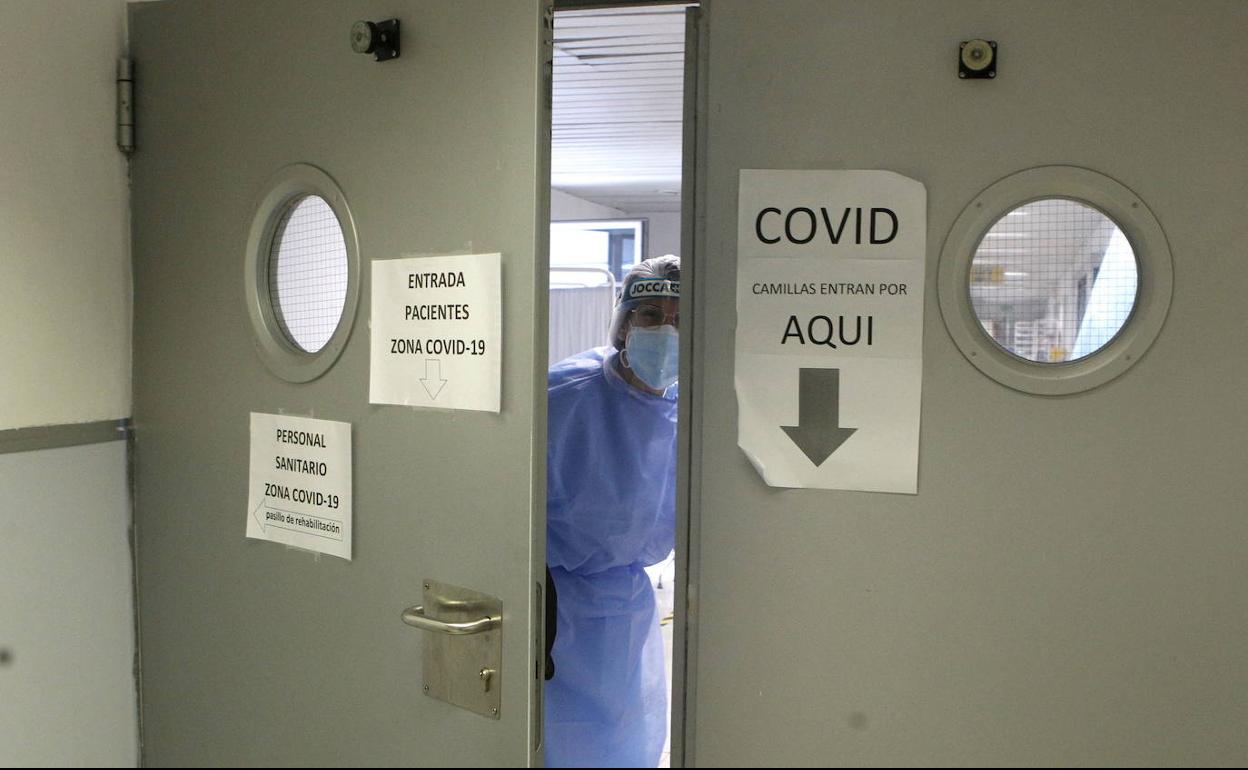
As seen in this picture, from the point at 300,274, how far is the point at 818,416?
2.76ft

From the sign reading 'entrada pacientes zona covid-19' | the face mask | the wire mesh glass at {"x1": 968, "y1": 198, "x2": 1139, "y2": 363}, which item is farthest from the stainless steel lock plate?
→ the wire mesh glass at {"x1": 968, "y1": 198, "x2": 1139, "y2": 363}

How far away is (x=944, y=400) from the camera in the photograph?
1445mm

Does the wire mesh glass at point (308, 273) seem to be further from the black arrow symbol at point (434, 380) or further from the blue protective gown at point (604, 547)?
the blue protective gown at point (604, 547)

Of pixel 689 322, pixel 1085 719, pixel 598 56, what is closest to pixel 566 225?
pixel 598 56

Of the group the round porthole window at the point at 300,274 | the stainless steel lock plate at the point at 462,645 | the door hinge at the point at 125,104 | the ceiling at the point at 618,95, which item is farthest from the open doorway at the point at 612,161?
the door hinge at the point at 125,104

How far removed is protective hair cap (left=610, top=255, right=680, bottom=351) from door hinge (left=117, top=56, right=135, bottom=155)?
92cm

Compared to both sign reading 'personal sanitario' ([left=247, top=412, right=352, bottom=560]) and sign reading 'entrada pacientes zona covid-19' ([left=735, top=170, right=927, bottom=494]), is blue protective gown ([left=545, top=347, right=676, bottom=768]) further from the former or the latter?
sign reading 'personal sanitario' ([left=247, top=412, right=352, bottom=560])

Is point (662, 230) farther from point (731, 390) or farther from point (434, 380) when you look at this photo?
point (434, 380)

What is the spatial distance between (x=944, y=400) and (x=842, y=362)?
6.6 inches

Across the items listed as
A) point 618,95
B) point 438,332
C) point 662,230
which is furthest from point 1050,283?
point 662,230

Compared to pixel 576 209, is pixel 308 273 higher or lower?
lower

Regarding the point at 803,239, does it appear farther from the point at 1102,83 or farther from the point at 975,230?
the point at 1102,83

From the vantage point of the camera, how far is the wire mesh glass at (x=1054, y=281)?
1405mm

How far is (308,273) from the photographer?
138 centimetres
